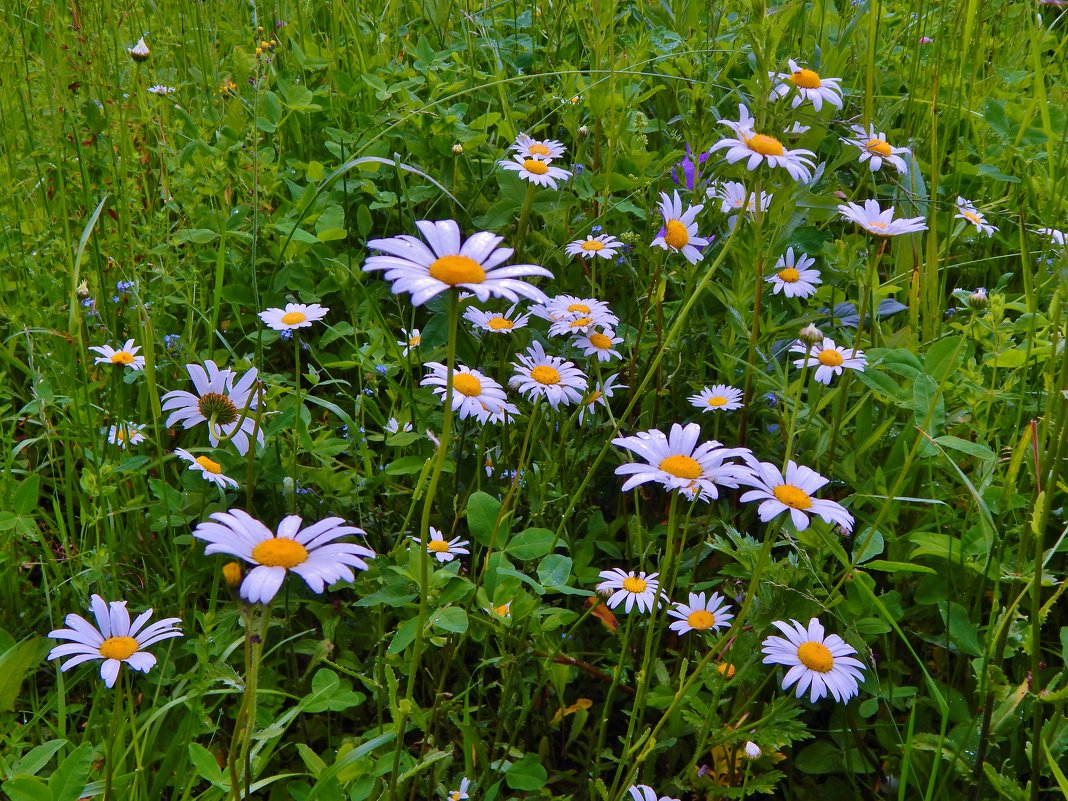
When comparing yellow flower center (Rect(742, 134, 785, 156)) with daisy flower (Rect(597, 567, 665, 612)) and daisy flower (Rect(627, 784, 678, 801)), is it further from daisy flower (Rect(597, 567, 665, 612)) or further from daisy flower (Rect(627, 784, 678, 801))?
daisy flower (Rect(627, 784, 678, 801))

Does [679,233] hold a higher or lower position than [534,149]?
lower

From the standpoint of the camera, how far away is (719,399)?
5.92 feet

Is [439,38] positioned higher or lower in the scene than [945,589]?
higher

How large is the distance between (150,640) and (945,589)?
1.18 meters

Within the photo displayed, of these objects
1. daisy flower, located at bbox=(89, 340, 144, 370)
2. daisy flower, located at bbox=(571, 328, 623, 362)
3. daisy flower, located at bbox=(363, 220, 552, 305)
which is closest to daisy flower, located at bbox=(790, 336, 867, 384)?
daisy flower, located at bbox=(571, 328, 623, 362)

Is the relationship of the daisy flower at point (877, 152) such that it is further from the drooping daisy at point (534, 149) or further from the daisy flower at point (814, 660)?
the daisy flower at point (814, 660)

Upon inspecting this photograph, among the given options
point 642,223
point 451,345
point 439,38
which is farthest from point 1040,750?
point 439,38

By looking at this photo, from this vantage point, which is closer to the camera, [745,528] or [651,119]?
[745,528]

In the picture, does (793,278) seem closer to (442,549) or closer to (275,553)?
(442,549)

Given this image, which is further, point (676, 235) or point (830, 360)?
point (676, 235)

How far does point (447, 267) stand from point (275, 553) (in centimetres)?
32

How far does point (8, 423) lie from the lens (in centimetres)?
207

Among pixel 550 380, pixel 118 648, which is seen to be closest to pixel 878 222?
pixel 550 380

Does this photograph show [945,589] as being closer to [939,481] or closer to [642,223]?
[939,481]
